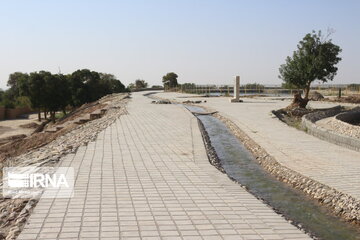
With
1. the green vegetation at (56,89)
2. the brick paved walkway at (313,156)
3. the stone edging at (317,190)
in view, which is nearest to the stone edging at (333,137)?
the brick paved walkway at (313,156)

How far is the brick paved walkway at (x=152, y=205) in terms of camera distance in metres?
4.62

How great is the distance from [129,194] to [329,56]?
84.8ft

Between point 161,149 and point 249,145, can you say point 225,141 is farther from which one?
point 161,149

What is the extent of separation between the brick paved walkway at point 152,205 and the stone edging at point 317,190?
1347 mm

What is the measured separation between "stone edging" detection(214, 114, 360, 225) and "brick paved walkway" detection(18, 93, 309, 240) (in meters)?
1.35

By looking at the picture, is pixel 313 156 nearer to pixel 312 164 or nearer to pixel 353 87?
pixel 312 164

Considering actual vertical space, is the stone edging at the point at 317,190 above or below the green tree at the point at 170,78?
below

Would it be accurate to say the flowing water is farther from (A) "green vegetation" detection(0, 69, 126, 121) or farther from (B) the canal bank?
(A) "green vegetation" detection(0, 69, 126, 121)

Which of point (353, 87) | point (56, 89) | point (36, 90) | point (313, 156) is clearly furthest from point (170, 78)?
point (313, 156)

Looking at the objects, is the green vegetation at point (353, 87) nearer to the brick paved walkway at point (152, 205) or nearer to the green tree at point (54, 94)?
the green tree at point (54, 94)

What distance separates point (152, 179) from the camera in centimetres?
715

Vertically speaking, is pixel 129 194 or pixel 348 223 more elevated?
pixel 129 194

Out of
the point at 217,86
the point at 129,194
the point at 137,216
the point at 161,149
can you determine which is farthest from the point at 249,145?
the point at 217,86

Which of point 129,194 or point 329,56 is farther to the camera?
point 329,56
